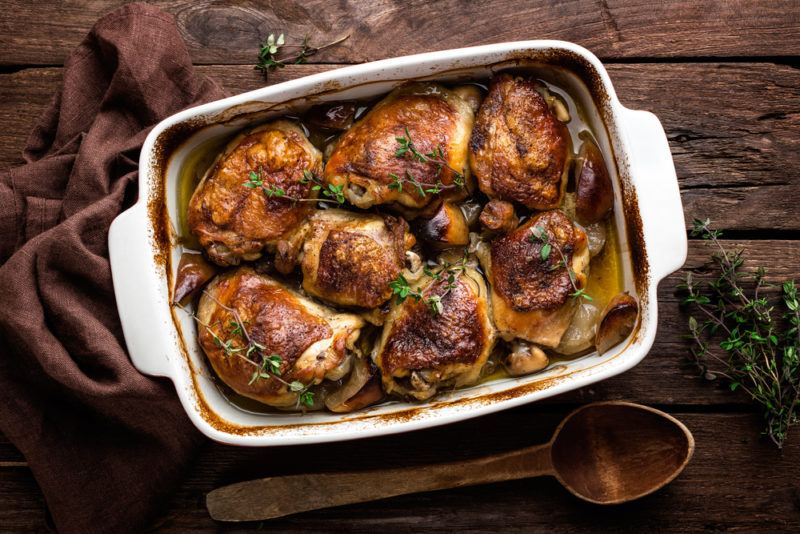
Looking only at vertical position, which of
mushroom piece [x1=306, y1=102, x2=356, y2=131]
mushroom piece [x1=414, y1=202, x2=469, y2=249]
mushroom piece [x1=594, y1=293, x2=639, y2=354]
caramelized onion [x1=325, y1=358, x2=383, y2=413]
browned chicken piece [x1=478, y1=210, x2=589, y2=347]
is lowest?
caramelized onion [x1=325, y1=358, x2=383, y2=413]

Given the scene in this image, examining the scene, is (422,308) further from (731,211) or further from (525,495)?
(731,211)

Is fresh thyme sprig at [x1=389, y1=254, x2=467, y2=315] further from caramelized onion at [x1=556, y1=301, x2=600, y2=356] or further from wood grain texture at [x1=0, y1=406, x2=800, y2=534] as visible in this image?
wood grain texture at [x1=0, y1=406, x2=800, y2=534]

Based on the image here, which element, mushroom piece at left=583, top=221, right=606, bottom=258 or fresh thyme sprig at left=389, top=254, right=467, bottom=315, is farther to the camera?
mushroom piece at left=583, top=221, right=606, bottom=258

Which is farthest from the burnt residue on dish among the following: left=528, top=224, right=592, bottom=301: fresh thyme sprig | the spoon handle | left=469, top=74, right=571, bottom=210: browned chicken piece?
the spoon handle

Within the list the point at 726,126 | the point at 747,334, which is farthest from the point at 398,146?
the point at 747,334

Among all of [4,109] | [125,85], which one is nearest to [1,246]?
[4,109]

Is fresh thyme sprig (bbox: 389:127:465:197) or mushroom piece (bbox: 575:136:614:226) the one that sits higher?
fresh thyme sprig (bbox: 389:127:465:197)
